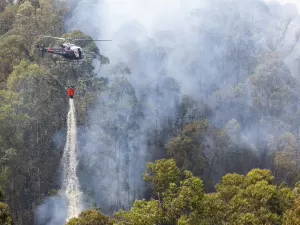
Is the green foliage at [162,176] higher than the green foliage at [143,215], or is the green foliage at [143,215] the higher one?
the green foliage at [162,176]

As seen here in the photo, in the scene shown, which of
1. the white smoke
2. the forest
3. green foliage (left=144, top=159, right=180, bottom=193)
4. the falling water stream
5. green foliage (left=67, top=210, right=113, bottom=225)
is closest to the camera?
green foliage (left=67, top=210, right=113, bottom=225)

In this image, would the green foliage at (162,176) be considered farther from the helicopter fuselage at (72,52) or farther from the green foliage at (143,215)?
the helicopter fuselage at (72,52)

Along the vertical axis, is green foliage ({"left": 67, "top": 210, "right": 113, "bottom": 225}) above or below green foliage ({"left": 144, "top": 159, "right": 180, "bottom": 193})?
below

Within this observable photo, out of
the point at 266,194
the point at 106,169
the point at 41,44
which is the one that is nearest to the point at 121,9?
the point at 41,44

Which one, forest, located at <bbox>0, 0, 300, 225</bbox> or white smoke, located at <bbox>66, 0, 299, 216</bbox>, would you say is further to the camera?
white smoke, located at <bbox>66, 0, 299, 216</bbox>

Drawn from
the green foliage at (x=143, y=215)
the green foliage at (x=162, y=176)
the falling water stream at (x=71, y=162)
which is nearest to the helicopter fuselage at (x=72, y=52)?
the falling water stream at (x=71, y=162)

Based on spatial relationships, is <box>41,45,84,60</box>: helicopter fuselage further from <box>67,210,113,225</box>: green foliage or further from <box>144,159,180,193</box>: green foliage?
<box>67,210,113,225</box>: green foliage

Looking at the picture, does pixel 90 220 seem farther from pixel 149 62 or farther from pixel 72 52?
pixel 149 62

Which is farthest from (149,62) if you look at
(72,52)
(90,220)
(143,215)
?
(90,220)

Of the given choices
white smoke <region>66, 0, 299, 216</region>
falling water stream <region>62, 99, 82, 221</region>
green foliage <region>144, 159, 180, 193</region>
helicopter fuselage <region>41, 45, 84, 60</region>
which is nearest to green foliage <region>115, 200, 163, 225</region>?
green foliage <region>144, 159, 180, 193</region>
